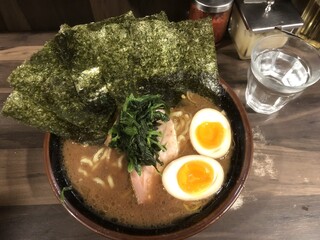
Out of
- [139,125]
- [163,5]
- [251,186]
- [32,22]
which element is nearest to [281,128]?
[251,186]

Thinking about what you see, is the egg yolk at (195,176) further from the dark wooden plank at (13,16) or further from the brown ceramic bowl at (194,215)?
the dark wooden plank at (13,16)

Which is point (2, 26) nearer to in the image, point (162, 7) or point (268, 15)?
point (162, 7)

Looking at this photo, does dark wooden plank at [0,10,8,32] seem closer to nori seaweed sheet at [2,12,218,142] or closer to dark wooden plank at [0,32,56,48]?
dark wooden plank at [0,32,56,48]

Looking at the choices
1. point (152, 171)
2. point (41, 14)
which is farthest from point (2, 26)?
point (152, 171)

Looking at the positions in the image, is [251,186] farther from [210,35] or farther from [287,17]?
[287,17]

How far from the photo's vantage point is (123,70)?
1277mm

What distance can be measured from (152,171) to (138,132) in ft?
0.62

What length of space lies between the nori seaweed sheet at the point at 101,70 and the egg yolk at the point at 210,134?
189 millimetres

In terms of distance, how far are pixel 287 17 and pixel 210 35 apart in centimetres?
52

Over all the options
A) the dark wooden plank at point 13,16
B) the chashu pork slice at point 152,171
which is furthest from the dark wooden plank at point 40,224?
the dark wooden plank at point 13,16

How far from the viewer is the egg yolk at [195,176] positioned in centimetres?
125

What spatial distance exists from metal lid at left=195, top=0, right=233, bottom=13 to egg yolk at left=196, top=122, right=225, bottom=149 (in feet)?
1.93

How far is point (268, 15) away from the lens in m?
1.56

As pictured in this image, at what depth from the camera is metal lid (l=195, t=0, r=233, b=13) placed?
1.52 meters
